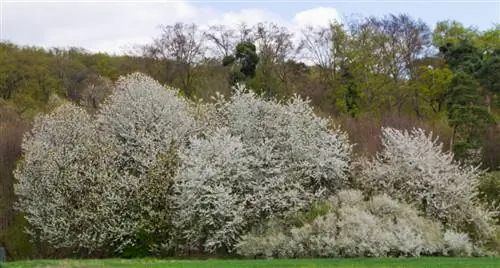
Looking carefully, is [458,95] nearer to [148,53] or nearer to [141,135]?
[141,135]

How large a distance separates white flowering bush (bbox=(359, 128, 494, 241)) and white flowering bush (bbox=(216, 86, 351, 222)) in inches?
61.0

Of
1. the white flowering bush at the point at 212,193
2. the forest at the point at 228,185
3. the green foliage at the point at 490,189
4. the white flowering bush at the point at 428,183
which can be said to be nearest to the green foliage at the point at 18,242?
the forest at the point at 228,185

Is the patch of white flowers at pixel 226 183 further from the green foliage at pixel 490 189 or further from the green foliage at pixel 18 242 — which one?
the green foliage at pixel 490 189

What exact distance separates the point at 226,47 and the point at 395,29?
13.8 metres

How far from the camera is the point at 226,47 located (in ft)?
180

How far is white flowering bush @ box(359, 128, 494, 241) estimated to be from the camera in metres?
22.8

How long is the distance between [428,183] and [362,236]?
13.9ft

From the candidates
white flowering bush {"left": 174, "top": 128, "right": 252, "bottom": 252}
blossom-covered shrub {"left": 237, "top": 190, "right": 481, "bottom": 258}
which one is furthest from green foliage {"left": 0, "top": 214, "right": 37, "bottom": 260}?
blossom-covered shrub {"left": 237, "top": 190, "right": 481, "bottom": 258}

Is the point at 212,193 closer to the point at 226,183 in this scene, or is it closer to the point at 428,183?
the point at 226,183

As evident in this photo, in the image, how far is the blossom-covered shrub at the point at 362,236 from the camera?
805 inches

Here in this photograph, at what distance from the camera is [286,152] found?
2455cm

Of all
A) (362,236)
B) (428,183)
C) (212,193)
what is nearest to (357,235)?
(362,236)

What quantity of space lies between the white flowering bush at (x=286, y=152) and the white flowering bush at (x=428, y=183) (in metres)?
1.55

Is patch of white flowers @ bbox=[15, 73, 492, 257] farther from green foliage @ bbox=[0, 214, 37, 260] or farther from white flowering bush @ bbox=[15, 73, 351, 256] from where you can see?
green foliage @ bbox=[0, 214, 37, 260]
